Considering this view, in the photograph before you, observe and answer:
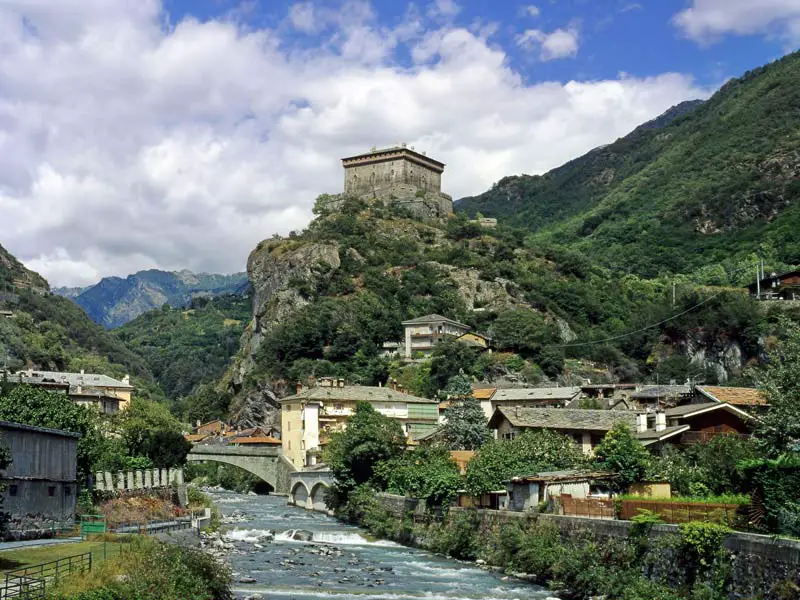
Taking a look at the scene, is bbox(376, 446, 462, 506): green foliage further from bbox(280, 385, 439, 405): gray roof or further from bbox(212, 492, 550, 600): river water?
bbox(280, 385, 439, 405): gray roof

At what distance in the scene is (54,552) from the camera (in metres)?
37.2

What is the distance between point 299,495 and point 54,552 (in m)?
58.6

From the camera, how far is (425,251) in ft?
563

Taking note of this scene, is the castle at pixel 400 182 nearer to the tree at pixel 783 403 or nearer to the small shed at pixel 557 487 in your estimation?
the small shed at pixel 557 487

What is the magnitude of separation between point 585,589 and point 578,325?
10977 centimetres

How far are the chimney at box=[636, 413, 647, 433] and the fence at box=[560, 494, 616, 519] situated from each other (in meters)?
18.7

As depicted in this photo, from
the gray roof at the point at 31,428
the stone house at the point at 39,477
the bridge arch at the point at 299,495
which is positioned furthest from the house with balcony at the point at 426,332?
the gray roof at the point at 31,428

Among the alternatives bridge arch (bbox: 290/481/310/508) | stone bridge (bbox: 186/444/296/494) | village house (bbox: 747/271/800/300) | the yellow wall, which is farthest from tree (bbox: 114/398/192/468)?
village house (bbox: 747/271/800/300)

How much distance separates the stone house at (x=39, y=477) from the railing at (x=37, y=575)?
352 inches

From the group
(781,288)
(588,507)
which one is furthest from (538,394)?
(588,507)

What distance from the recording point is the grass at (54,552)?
33.5 m

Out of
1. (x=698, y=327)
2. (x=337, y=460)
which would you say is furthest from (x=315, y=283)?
(x=337, y=460)

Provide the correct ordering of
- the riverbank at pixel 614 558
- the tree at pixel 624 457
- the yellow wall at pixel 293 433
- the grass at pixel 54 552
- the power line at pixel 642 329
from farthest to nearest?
the power line at pixel 642 329 → the yellow wall at pixel 293 433 → the tree at pixel 624 457 → the grass at pixel 54 552 → the riverbank at pixel 614 558

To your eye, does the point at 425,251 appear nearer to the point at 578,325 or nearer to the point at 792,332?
the point at 578,325
